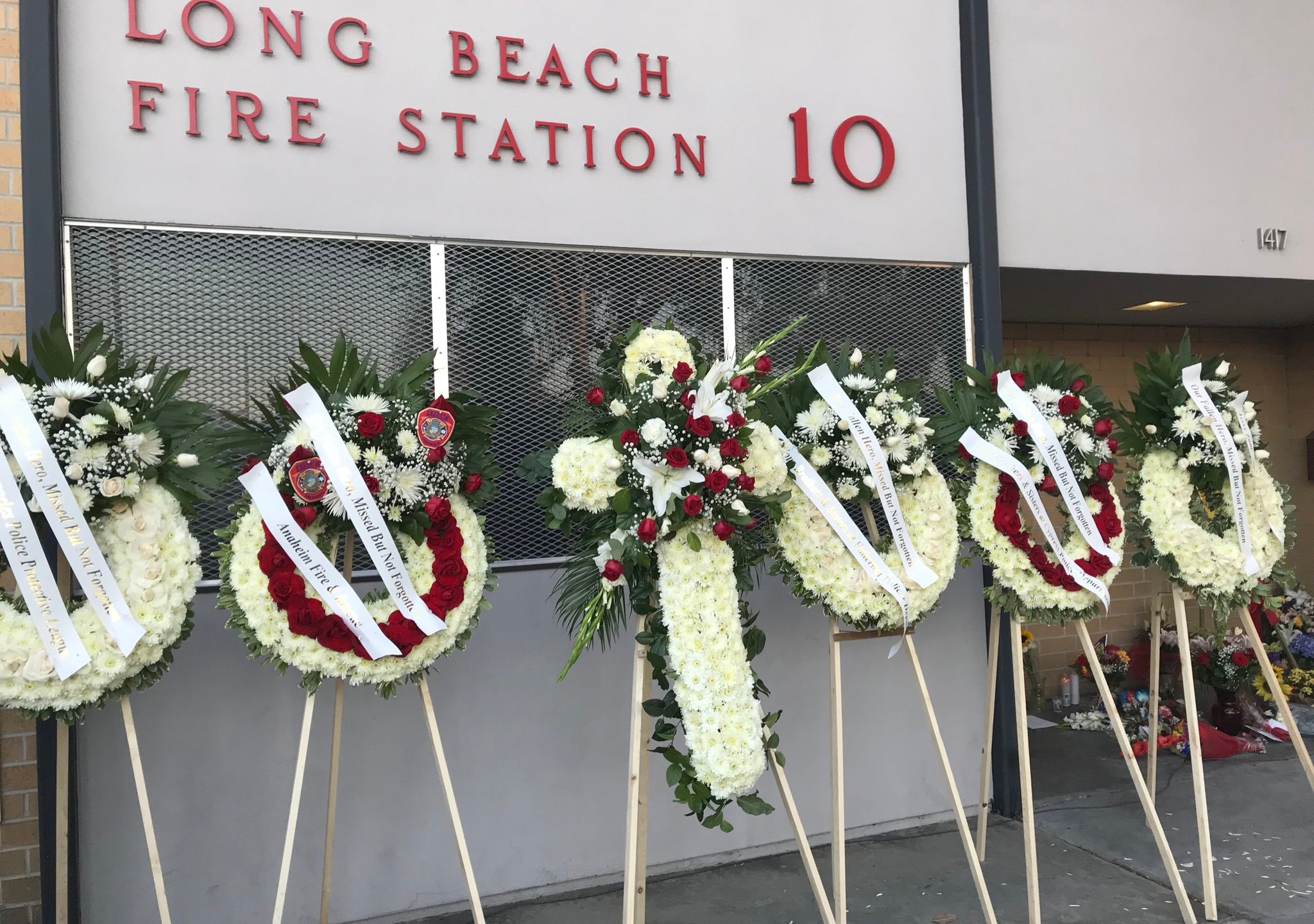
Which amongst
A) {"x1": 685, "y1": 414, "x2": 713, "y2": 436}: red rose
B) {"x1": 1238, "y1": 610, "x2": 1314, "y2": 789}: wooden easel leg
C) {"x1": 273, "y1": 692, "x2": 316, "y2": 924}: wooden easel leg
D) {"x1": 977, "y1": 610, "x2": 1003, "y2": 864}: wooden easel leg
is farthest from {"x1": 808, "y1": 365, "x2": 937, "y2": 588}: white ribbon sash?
{"x1": 273, "y1": 692, "x2": 316, "y2": 924}: wooden easel leg

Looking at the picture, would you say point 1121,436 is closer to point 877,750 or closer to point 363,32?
point 877,750

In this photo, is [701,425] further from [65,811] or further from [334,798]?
[65,811]

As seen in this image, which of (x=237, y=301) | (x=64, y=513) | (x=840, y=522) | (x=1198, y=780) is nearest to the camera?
(x=64, y=513)

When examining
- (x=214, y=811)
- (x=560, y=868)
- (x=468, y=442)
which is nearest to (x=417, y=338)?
(x=468, y=442)

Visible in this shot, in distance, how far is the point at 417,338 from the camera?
3.31 meters

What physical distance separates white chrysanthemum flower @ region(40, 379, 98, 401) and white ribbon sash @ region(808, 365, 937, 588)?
1907 mm

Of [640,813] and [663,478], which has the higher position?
[663,478]

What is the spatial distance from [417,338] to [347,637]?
4.08 ft

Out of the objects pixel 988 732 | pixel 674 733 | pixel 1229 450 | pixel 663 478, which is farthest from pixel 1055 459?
pixel 674 733

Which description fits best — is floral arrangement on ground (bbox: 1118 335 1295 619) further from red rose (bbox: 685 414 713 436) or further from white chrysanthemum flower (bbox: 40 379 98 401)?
white chrysanthemum flower (bbox: 40 379 98 401)

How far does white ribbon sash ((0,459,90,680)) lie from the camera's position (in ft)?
7.16

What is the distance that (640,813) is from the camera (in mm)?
2586

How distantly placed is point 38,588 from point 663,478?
4.82ft

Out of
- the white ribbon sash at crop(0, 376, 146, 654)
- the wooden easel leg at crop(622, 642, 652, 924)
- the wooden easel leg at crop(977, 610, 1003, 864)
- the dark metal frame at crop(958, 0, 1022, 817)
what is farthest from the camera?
the dark metal frame at crop(958, 0, 1022, 817)
